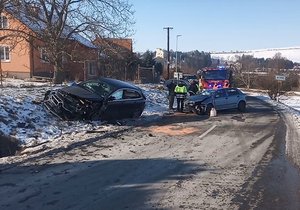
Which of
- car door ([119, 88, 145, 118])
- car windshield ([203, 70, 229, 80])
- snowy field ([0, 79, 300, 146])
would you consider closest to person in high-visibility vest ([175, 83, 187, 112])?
car door ([119, 88, 145, 118])

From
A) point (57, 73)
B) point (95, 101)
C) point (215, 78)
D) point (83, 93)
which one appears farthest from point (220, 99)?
point (57, 73)

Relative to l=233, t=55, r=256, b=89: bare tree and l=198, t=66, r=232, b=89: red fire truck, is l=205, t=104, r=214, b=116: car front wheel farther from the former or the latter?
l=233, t=55, r=256, b=89: bare tree

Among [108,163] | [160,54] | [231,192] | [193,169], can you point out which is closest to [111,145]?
[108,163]

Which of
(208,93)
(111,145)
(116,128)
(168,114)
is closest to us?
(111,145)

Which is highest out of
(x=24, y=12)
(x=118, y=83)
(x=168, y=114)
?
(x=24, y=12)

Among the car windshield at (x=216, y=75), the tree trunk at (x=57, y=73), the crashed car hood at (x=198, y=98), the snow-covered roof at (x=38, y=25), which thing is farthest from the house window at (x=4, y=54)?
the crashed car hood at (x=198, y=98)

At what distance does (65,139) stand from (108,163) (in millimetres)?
3430

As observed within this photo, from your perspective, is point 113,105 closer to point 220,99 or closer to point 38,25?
point 220,99

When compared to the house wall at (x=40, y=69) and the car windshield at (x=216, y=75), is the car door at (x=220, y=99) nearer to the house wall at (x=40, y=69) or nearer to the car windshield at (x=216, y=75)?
the car windshield at (x=216, y=75)

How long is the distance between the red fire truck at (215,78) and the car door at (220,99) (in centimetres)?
524

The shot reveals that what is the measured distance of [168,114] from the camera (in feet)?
71.2

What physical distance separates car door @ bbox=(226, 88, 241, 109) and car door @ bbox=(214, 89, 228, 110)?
0.30 m

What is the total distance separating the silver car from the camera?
22750 mm

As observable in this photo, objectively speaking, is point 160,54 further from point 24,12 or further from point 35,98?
point 35,98
